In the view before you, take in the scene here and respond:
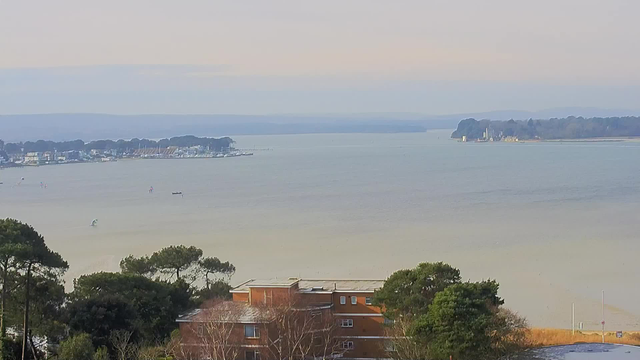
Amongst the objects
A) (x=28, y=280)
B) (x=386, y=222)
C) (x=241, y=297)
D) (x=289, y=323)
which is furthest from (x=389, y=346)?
(x=386, y=222)

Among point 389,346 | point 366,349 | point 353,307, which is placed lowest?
point 366,349

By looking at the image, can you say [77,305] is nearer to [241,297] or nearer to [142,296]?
[142,296]

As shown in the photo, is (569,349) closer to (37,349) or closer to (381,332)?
(381,332)

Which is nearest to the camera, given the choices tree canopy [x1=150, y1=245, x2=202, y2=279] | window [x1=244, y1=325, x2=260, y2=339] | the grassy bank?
window [x1=244, y1=325, x2=260, y2=339]

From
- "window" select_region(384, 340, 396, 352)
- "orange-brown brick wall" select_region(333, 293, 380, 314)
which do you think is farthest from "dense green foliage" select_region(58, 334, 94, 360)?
"window" select_region(384, 340, 396, 352)

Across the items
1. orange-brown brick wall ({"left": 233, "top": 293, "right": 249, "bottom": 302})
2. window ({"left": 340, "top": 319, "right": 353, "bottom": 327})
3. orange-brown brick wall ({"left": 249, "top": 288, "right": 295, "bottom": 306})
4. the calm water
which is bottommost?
the calm water

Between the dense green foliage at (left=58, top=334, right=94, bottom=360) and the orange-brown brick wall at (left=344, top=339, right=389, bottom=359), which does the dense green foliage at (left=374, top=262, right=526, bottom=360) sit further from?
the dense green foliage at (left=58, top=334, right=94, bottom=360)

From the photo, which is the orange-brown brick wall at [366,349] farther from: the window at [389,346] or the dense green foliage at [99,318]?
the dense green foliage at [99,318]
